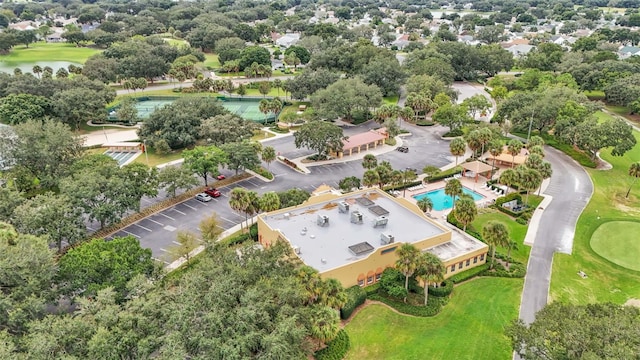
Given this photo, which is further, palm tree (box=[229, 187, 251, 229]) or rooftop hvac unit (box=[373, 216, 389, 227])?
palm tree (box=[229, 187, 251, 229])

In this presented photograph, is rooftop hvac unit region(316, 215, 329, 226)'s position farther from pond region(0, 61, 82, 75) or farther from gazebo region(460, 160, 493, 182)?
pond region(0, 61, 82, 75)

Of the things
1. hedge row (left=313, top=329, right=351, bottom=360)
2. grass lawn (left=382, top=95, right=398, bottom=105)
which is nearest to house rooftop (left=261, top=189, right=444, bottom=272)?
hedge row (left=313, top=329, right=351, bottom=360)

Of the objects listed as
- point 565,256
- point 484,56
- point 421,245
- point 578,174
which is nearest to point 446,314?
point 421,245

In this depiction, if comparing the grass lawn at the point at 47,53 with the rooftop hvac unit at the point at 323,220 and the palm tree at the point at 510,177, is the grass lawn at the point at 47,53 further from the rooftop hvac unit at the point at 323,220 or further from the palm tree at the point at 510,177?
the palm tree at the point at 510,177

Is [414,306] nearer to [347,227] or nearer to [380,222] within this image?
[380,222]

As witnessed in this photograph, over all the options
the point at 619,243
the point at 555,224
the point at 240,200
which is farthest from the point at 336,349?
the point at 619,243

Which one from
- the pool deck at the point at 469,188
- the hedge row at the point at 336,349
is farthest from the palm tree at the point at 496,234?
the hedge row at the point at 336,349

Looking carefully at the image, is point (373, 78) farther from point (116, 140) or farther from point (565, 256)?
point (565, 256)
